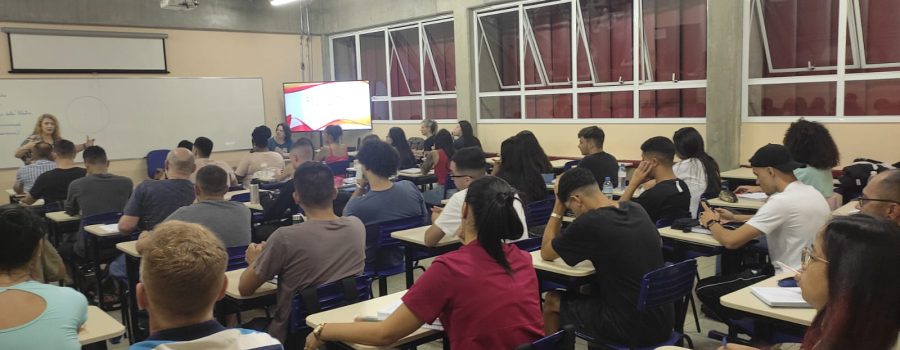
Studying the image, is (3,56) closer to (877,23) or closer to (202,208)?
(202,208)

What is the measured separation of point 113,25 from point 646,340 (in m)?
9.40

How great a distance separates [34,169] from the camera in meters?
6.25

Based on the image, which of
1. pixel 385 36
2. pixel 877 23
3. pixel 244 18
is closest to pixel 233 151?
pixel 244 18

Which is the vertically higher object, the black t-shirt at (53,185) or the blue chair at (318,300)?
the black t-shirt at (53,185)

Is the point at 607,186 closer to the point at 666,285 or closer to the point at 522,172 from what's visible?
the point at 522,172

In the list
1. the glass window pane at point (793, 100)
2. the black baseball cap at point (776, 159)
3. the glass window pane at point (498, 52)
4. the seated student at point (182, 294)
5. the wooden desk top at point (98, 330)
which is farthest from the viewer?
the glass window pane at point (498, 52)

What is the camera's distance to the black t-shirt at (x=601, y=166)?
5730mm

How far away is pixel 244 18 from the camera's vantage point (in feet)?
35.5

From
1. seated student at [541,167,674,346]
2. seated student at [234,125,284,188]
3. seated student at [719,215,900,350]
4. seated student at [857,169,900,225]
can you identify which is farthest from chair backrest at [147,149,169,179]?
seated student at [719,215,900,350]

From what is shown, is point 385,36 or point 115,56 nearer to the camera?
point 115,56

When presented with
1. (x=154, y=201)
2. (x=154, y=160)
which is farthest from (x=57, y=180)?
(x=154, y=160)

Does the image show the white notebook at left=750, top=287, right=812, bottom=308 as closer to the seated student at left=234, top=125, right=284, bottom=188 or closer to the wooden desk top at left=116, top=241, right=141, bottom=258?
the wooden desk top at left=116, top=241, right=141, bottom=258

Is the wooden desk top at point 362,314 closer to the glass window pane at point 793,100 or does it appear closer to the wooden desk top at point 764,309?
the wooden desk top at point 764,309

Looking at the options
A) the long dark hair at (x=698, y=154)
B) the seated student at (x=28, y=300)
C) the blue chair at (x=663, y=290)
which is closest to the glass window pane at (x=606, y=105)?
the long dark hair at (x=698, y=154)
